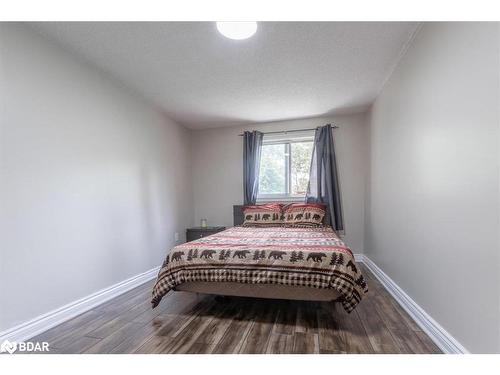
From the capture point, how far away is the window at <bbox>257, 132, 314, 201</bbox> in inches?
158

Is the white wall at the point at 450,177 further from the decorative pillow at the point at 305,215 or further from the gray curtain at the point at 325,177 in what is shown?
the gray curtain at the point at 325,177

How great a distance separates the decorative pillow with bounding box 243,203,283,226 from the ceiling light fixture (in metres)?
2.32

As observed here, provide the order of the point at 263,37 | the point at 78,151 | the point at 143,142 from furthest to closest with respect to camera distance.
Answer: the point at 143,142, the point at 78,151, the point at 263,37

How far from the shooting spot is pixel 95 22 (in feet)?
5.81

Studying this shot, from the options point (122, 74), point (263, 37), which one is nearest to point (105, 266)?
point (122, 74)

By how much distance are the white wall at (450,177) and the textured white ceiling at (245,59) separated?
39 centimetres

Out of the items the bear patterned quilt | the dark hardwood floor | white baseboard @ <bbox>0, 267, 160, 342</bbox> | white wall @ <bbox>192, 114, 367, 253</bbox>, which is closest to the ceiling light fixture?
the bear patterned quilt

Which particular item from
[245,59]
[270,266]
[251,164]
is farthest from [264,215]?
[245,59]

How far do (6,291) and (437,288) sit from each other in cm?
282

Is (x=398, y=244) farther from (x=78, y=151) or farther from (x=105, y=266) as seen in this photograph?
(x=78, y=151)

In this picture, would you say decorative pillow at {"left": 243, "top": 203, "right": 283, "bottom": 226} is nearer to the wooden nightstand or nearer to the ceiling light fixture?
the wooden nightstand

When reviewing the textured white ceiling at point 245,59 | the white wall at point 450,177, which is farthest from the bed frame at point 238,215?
the white wall at point 450,177

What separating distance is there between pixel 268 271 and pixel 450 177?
1.34m
